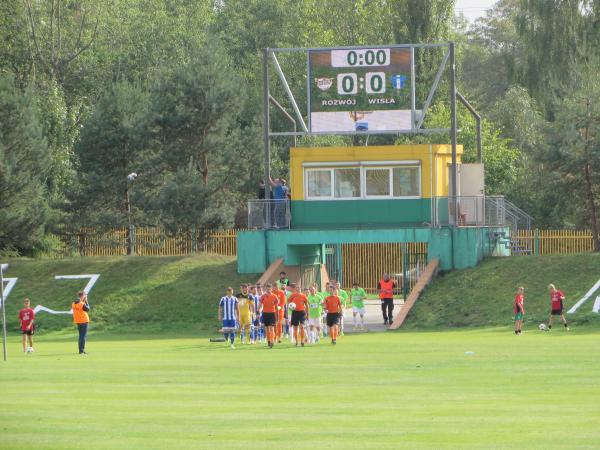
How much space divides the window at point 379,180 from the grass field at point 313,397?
1270 centimetres

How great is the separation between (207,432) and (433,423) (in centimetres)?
308

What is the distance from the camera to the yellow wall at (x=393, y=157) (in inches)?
1768

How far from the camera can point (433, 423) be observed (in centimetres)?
1759

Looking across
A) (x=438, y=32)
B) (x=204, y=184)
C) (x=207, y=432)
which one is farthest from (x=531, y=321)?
(x=438, y=32)

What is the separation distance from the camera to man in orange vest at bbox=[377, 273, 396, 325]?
40.5 meters

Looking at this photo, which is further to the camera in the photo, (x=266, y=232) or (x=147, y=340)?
(x=266, y=232)

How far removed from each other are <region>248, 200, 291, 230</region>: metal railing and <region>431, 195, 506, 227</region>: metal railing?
5.24m

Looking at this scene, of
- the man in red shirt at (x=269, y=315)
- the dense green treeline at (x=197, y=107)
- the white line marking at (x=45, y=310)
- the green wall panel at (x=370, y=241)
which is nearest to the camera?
the man in red shirt at (x=269, y=315)

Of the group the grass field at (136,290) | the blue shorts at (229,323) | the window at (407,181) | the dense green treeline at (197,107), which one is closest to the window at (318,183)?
the window at (407,181)

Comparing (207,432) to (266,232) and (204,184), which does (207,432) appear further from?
(204,184)

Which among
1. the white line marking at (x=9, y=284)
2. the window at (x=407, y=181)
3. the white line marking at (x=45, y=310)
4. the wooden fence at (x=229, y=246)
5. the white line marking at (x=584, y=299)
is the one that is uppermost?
the window at (x=407, y=181)

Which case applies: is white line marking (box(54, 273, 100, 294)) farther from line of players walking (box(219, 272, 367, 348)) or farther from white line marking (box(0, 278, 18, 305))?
line of players walking (box(219, 272, 367, 348))

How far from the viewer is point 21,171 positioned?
50.0 metres

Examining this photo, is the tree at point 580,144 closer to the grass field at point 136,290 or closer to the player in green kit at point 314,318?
the grass field at point 136,290
